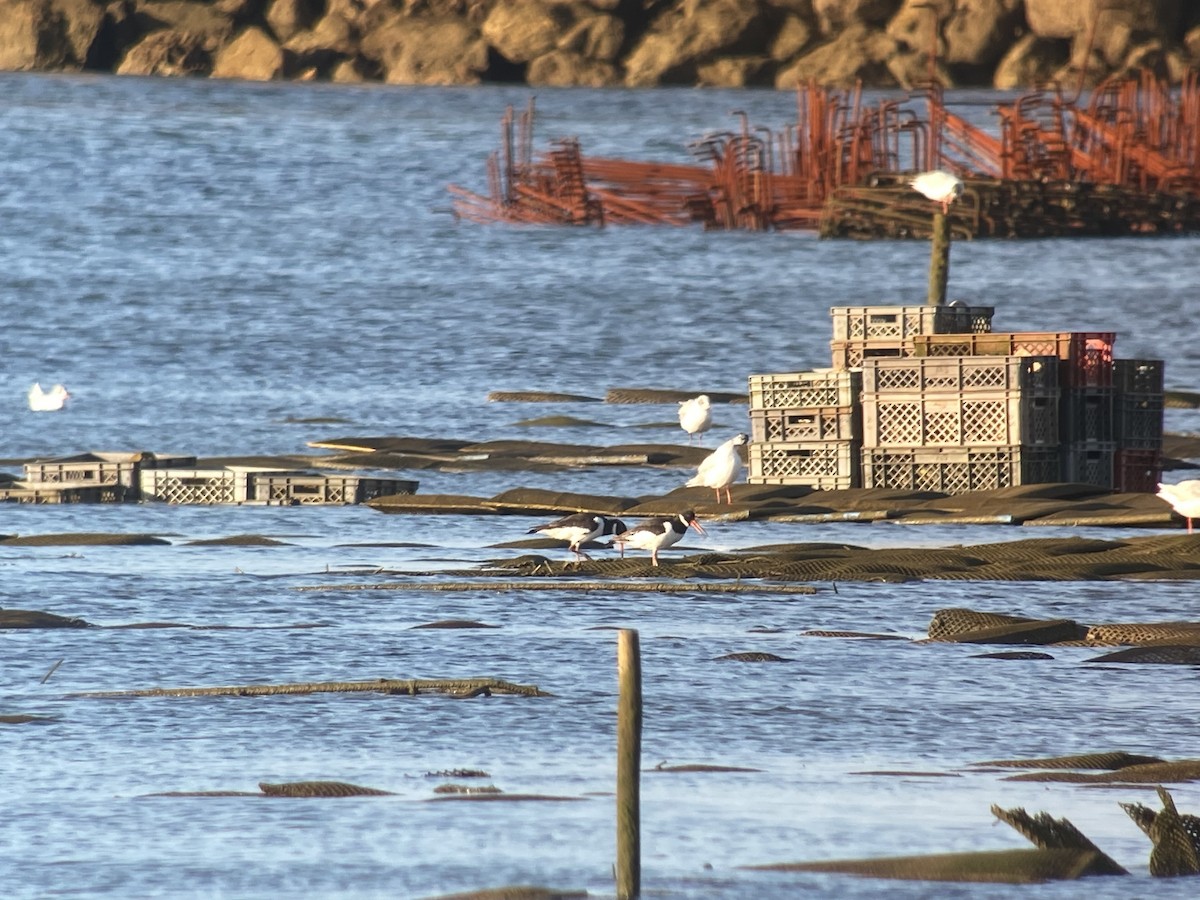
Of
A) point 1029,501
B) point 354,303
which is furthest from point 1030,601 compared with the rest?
point 354,303

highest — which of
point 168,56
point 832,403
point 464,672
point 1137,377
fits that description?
point 168,56

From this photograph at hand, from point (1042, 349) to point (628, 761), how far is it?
1211 cm

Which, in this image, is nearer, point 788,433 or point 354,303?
point 788,433

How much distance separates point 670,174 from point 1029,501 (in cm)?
4432

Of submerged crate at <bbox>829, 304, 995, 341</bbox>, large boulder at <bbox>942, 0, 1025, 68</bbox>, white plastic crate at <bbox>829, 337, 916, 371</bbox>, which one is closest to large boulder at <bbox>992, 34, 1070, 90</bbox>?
large boulder at <bbox>942, 0, 1025, 68</bbox>

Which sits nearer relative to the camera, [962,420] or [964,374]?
[964,374]

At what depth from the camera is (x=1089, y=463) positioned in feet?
67.0

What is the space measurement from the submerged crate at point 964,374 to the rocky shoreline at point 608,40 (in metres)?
67.2

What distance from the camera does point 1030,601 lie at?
52.1 feet

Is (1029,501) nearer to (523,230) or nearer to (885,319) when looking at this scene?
(885,319)

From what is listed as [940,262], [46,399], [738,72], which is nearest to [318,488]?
[940,262]

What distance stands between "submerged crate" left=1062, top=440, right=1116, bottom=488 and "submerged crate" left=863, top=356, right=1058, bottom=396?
2.42ft

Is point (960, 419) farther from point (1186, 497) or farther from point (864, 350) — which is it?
point (1186, 497)

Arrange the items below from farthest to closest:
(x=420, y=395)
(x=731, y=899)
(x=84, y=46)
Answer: (x=84, y=46)
(x=420, y=395)
(x=731, y=899)
